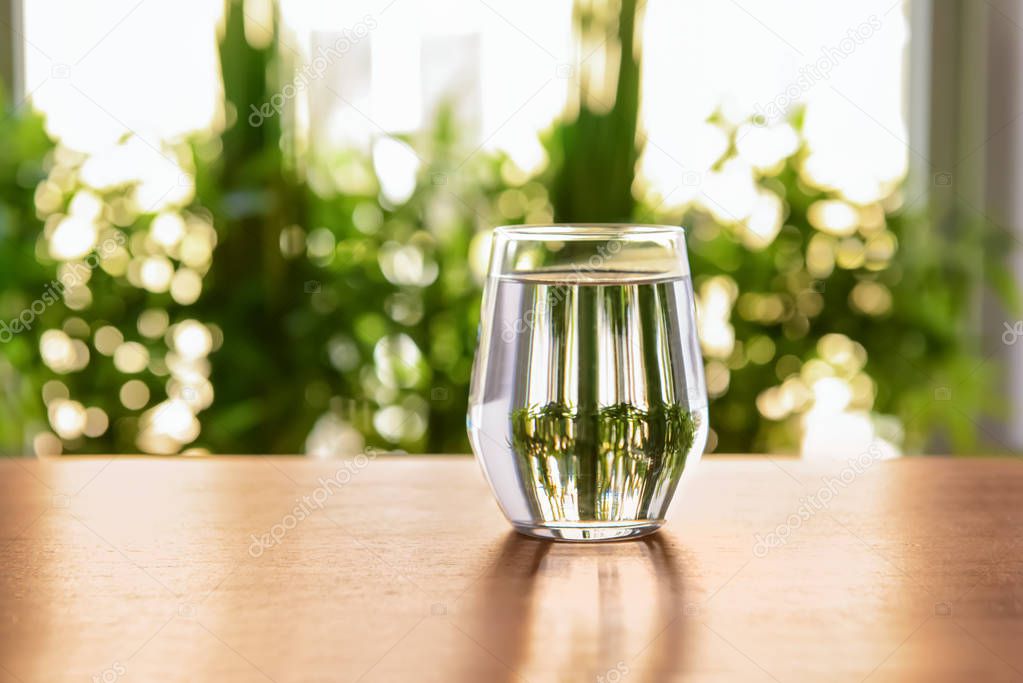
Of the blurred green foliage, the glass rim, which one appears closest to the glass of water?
the glass rim

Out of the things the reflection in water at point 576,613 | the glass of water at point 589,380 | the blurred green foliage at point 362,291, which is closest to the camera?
the reflection in water at point 576,613

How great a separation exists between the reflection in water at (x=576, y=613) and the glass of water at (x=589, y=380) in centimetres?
3

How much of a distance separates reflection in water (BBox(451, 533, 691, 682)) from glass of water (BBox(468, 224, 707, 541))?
1.3 inches

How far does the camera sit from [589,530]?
68 cm

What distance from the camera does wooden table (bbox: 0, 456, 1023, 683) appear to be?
0.49 meters

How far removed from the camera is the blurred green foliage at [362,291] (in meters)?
2.26

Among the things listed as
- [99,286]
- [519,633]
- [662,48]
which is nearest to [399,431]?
[99,286]

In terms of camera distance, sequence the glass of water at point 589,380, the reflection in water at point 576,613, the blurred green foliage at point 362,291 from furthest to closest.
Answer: the blurred green foliage at point 362,291 < the glass of water at point 589,380 < the reflection in water at point 576,613

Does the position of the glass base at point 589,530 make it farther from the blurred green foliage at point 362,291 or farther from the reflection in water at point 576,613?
the blurred green foliage at point 362,291

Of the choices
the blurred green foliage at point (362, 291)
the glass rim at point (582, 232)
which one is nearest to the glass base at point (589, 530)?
the glass rim at point (582, 232)

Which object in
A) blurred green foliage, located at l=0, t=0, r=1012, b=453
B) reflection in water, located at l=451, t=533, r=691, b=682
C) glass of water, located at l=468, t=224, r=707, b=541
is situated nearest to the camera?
reflection in water, located at l=451, t=533, r=691, b=682

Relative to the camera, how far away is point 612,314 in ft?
2.15

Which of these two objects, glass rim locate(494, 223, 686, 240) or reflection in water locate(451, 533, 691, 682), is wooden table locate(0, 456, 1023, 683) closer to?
reflection in water locate(451, 533, 691, 682)

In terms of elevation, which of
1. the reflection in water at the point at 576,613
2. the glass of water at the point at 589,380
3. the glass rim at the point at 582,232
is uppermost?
the glass rim at the point at 582,232
